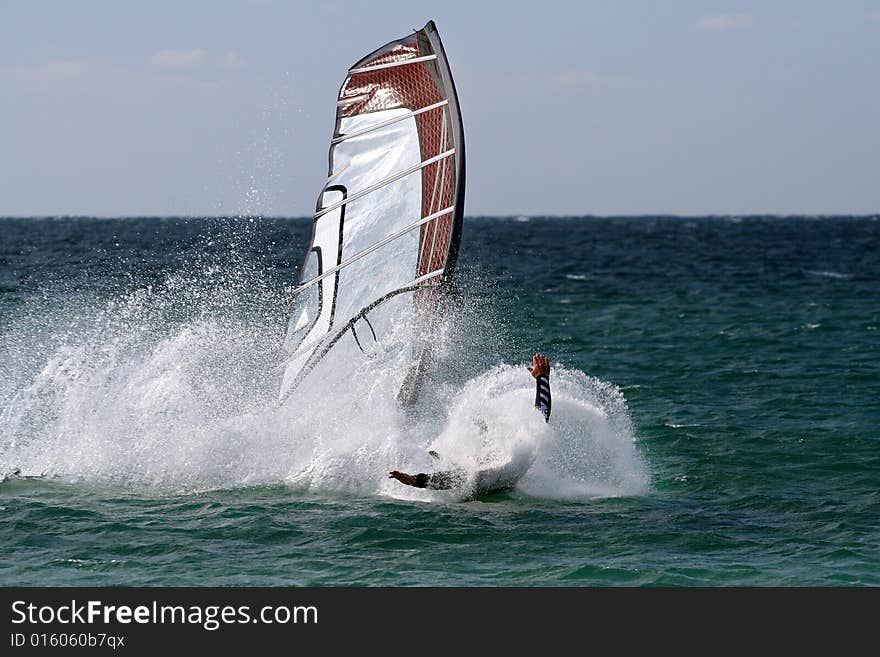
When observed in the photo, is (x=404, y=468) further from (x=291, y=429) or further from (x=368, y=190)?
(x=368, y=190)

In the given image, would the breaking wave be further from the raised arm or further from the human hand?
the human hand

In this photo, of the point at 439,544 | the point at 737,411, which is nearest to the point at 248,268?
the point at 737,411

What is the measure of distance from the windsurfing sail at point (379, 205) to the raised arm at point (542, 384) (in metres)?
1.24

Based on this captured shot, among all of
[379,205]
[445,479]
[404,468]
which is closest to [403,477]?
[445,479]

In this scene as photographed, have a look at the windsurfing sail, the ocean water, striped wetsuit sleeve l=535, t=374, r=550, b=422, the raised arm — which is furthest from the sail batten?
striped wetsuit sleeve l=535, t=374, r=550, b=422

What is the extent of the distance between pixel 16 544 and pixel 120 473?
2.32 metres

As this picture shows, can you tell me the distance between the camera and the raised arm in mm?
11133

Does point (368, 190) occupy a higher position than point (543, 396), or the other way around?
point (368, 190)

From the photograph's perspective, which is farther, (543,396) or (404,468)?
(404,468)

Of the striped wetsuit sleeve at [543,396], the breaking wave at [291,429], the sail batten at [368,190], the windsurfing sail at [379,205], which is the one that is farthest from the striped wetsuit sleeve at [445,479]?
the sail batten at [368,190]

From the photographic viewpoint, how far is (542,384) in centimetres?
1122

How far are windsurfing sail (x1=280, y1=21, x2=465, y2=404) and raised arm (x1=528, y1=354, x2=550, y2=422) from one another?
1240 mm

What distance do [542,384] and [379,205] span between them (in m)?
2.44

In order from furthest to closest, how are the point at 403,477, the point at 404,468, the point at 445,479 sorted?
the point at 404,468, the point at 445,479, the point at 403,477
